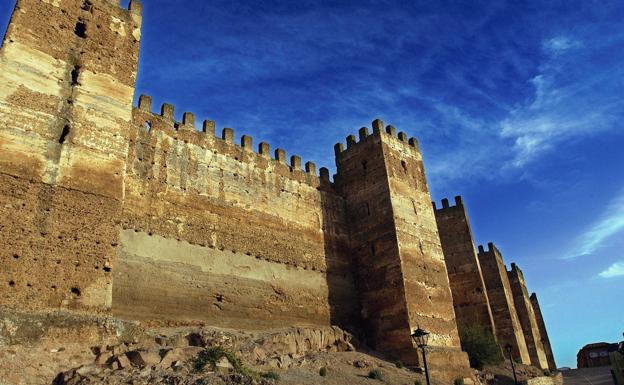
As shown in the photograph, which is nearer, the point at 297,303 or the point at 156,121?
the point at 156,121

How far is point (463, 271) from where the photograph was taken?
2952 centimetres

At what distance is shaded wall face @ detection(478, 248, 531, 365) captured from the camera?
29.0m

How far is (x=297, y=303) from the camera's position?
19266 mm

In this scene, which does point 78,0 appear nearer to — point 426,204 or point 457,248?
point 426,204

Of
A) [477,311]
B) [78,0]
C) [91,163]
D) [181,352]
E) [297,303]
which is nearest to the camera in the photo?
[181,352]

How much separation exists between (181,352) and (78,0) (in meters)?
11.2

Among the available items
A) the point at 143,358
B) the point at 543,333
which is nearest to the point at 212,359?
the point at 143,358

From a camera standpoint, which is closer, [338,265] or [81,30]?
[81,30]

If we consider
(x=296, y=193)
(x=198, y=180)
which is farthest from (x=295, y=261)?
(x=198, y=180)

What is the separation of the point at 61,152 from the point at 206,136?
22.6 feet

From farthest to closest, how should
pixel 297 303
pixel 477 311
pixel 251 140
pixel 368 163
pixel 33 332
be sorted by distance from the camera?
pixel 477 311
pixel 368 163
pixel 251 140
pixel 297 303
pixel 33 332

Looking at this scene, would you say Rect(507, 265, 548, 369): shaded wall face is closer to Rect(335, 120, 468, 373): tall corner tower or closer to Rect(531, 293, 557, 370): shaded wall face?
Rect(531, 293, 557, 370): shaded wall face

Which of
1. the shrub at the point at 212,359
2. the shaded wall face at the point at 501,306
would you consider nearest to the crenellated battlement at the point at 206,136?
the shrub at the point at 212,359

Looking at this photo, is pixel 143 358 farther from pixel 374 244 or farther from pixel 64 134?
pixel 374 244
